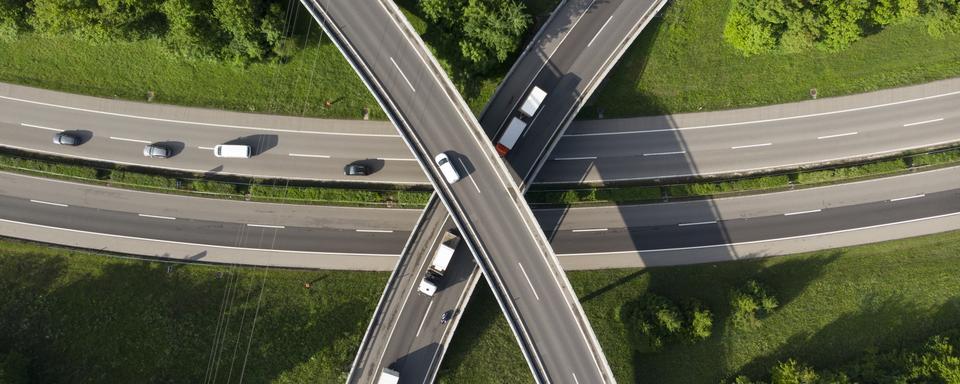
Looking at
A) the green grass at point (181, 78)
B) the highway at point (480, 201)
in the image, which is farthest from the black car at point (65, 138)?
the highway at point (480, 201)

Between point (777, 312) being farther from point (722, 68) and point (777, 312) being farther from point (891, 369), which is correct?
point (722, 68)

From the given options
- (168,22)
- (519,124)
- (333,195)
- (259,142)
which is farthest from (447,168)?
(168,22)

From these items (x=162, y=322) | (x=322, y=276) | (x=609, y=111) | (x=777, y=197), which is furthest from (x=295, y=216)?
(x=777, y=197)

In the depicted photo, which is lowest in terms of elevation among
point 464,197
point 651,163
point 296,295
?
point 296,295

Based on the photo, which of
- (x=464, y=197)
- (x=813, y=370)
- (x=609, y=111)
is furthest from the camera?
(x=609, y=111)

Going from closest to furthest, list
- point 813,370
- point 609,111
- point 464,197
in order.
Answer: point 464,197 < point 813,370 < point 609,111

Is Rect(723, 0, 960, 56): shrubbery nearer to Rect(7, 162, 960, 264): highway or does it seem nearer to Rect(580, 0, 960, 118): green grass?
Rect(580, 0, 960, 118): green grass

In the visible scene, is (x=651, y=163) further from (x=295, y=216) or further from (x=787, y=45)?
(x=295, y=216)

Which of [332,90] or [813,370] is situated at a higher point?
[332,90]
